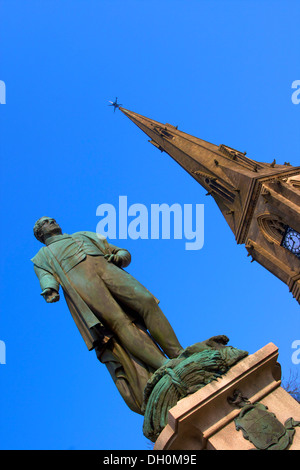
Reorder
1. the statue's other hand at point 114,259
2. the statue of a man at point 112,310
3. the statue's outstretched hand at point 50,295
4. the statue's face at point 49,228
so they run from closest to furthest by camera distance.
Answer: the statue of a man at point 112,310
the statue's outstretched hand at point 50,295
the statue's other hand at point 114,259
the statue's face at point 49,228

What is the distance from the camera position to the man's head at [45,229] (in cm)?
927

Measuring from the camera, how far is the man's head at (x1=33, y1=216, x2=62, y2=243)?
9.27 m

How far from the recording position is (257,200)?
3512cm

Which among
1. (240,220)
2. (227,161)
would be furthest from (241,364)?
(227,161)

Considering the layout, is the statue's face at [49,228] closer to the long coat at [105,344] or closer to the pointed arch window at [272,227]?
the long coat at [105,344]

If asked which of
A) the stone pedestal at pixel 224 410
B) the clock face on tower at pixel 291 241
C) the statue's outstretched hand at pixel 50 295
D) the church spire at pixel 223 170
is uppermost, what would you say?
the church spire at pixel 223 170

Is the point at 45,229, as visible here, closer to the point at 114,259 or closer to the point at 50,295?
the point at 114,259

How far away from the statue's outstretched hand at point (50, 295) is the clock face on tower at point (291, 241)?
25445 millimetres

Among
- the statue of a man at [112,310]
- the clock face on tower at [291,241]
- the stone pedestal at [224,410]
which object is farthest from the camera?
the clock face on tower at [291,241]

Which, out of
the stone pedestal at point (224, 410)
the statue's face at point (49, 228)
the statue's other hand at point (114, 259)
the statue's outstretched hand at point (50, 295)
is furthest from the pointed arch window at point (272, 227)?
the stone pedestal at point (224, 410)

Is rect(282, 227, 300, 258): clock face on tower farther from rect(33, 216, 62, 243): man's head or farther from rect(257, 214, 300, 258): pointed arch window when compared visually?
rect(33, 216, 62, 243): man's head

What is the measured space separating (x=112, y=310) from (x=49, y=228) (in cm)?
281

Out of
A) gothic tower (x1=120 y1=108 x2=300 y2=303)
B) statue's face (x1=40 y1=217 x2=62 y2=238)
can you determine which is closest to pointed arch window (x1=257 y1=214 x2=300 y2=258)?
gothic tower (x1=120 y1=108 x2=300 y2=303)

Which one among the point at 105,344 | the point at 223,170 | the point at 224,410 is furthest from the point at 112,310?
the point at 223,170
